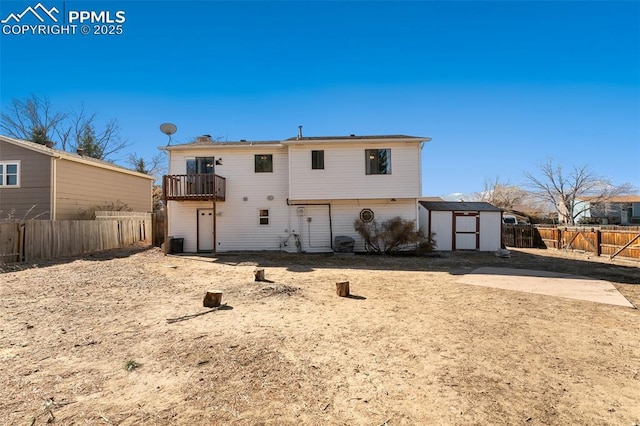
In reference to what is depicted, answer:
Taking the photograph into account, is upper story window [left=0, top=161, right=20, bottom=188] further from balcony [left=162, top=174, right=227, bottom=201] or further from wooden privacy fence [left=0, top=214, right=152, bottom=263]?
balcony [left=162, top=174, right=227, bottom=201]

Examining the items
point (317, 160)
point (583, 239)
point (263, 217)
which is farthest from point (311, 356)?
point (583, 239)

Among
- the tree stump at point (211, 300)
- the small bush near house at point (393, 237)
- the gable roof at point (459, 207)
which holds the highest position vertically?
the gable roof at point (459, 207)

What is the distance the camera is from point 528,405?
3.18m

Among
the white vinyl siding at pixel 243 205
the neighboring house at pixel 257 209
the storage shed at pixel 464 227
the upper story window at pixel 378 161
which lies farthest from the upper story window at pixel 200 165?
the storage shed at pixel 464 227

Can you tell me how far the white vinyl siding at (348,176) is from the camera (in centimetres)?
1547

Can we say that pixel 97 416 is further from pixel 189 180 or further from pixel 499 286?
pixel 189 180

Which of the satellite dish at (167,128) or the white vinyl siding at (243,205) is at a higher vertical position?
the satellite dish at (167,128)

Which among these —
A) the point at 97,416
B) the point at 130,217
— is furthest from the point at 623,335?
the point at 130,217

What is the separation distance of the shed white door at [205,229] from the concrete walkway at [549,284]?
1191 cm

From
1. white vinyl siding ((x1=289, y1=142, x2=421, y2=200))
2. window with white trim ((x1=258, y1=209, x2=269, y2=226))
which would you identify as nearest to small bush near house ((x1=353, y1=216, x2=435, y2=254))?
white vinyl siding ((x1=289, y1=142, x2=421, y2=200))

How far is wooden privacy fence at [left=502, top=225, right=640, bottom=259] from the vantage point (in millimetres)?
14266

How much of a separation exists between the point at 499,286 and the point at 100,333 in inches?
359

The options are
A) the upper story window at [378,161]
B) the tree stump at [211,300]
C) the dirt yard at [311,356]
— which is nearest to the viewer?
the dirt yard at [311,356]

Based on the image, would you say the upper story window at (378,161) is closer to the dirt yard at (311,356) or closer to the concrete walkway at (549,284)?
the concrete walkway at (549,284)
